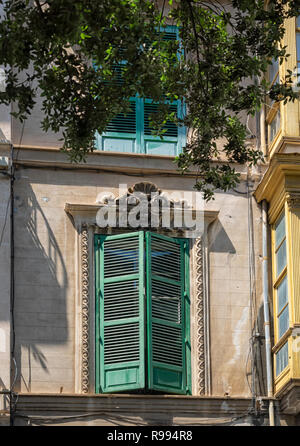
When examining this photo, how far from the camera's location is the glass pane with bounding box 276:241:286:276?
18.2 metres

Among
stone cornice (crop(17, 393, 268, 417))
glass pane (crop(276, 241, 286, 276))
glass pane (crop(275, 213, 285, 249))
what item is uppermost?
glass pane (crop(275, 213, 285, 249))

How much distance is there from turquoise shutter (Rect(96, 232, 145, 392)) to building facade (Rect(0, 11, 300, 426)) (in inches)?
0.8

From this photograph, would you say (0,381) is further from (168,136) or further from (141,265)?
(168,136)

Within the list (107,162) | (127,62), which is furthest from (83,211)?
(127,62)

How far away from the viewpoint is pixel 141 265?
1827cm

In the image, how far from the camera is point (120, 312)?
18141 mm

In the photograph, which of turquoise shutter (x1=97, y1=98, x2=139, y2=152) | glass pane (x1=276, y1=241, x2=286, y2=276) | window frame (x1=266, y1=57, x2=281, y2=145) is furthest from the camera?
turquoise shutter (x1=97, y1=98, x2=139, y2=152)

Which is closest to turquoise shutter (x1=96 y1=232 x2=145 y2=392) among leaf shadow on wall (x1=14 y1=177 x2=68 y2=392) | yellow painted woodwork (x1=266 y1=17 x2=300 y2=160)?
leaf shadow on wall (x1=14 y1=177 x2=68 y2=392)

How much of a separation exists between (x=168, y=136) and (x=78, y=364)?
12.3ft

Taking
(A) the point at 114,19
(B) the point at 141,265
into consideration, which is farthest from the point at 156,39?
(B) the point at 141,265

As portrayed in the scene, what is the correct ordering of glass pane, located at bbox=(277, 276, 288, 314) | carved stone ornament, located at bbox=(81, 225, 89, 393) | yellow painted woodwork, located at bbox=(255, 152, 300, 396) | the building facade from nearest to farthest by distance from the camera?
yellow painted woodwork, located at bbox=(255, 152, 300, 396) → the building facade → carved stone ornament, located at bbox=(81, 225, 89, 393) → glass pane, located at bbox=(277, 276, 288, 314)

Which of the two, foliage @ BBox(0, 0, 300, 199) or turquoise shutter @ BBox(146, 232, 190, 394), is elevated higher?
foliage @ BBox(0, 0, 300, 199)

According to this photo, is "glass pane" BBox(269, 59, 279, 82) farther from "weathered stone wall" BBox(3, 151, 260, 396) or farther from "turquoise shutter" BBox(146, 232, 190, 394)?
"turquoise shutter" BBox(146, 232, 190, 394)
